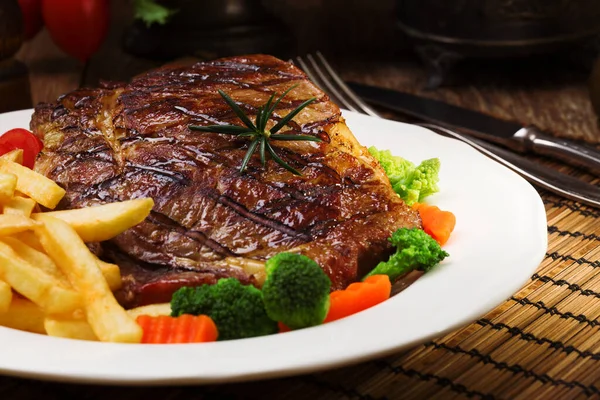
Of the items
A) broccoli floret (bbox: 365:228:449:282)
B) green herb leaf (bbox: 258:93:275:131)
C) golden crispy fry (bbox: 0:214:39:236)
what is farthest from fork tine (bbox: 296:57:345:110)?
golden crispy fry (bbox: 0:214:39:236)

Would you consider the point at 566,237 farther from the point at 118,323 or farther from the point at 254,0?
the point at 254,0

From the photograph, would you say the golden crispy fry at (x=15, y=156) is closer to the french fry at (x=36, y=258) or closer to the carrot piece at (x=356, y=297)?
the french fry at (x=36, y=258)

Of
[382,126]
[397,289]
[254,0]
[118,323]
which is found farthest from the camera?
[254,0]

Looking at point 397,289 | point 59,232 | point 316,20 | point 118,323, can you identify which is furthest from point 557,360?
point 316,20

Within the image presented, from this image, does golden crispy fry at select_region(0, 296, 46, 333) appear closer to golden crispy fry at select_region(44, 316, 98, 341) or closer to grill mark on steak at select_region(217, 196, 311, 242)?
golden crispy fry at select_region(44, 316, 98, 341)

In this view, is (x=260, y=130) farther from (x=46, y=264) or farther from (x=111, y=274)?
(x=46, y=264)

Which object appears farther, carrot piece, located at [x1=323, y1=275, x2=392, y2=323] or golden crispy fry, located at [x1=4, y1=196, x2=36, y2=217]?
golden crispy fry, located at [x1=4, y1=196, x2=36, y2=217]

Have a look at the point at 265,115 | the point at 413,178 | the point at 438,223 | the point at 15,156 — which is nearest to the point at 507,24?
the point at 413,178
